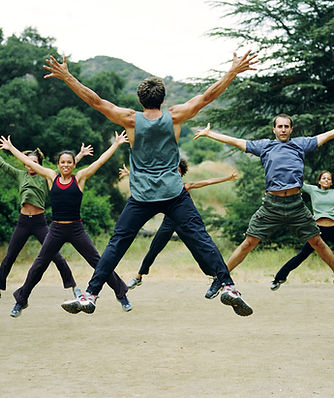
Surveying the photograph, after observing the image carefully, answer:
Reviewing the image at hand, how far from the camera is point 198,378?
6273 millimetres

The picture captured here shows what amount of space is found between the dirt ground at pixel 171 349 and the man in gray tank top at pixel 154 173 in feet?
2.76

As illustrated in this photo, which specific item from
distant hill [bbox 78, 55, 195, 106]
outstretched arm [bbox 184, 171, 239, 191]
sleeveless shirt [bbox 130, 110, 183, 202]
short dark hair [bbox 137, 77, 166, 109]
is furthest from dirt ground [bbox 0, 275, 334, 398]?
distant hill [bbox 78, 55, 195, 106]

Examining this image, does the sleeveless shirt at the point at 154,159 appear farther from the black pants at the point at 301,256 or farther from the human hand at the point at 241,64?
the black pants at the point at 301,256

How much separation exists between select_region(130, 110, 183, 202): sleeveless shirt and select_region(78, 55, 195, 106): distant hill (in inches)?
3310

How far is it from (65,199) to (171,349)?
225 cm

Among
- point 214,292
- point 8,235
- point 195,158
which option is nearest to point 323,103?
point 8,235

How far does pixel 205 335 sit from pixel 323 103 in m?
11.5

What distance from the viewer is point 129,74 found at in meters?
105

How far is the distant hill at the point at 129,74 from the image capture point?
94.5 metres

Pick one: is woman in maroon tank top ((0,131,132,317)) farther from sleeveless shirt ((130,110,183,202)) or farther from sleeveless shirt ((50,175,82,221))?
sleeveless shirt ((130,110,183,202))

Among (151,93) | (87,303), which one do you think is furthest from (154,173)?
(87,303)

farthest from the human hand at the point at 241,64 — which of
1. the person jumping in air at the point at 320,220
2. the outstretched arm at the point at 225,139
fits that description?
the person jumping in air at the point at 320,220

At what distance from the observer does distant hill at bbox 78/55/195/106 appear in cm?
9450

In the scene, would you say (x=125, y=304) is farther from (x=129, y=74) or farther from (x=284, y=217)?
(x=129, y=74)
